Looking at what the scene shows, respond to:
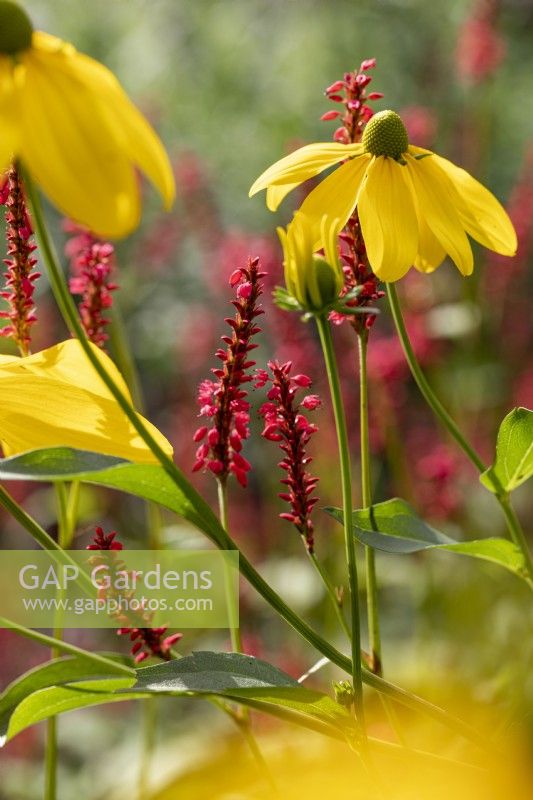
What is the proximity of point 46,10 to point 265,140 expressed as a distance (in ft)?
2.92

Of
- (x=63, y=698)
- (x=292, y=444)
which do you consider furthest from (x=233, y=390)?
(x=63, y=698)

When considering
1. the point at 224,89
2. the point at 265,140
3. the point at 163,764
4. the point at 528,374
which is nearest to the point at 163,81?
the point at 224,89

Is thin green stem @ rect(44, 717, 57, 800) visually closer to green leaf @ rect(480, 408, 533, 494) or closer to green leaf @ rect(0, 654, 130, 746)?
green leaf @ rect(0, 654, 130, 746)

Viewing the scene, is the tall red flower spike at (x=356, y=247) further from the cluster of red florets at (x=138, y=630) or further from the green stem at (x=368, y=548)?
the cluster of red florets at (x=138, y=630)

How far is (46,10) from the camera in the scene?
3.11 m

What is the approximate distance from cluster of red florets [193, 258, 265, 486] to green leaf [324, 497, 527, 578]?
0.05 metres

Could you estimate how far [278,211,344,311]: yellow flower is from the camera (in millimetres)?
363

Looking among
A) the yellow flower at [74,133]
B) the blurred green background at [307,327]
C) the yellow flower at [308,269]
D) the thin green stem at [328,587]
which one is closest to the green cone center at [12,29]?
the yellow flower at [74,133]

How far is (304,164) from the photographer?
451mm

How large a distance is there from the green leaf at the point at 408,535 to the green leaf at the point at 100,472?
0.08m

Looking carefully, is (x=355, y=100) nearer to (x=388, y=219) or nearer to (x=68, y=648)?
(x=388, y=219)

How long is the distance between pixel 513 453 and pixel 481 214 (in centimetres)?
11

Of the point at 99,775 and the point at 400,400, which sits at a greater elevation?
the point at 400,400

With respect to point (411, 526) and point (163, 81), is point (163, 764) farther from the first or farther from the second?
point (163, 81)
